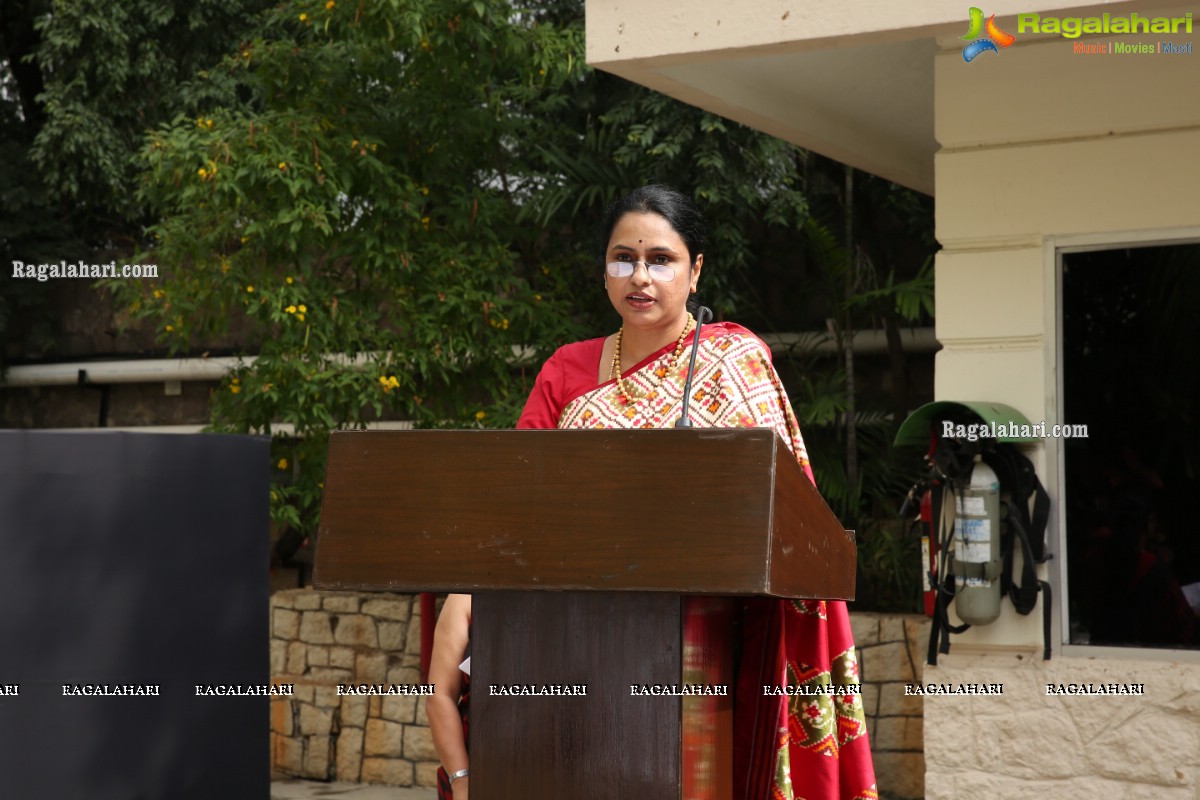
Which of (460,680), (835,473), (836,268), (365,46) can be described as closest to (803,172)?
(836,268)

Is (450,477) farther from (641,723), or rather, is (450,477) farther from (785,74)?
(785,74)

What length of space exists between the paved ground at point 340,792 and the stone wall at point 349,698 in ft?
0.19

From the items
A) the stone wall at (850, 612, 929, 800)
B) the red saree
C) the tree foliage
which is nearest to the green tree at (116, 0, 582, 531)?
the tree foliage

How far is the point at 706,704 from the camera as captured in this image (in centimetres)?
184

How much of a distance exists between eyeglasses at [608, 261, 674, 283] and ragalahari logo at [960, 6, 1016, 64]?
2078mm

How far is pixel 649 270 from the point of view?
84.6 inches

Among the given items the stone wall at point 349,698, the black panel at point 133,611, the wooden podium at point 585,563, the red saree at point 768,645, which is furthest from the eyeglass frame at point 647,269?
the stone wall at point 349,698

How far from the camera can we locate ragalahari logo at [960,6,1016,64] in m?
3.82

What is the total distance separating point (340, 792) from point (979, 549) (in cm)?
346

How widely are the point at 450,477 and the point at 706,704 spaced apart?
0.50m

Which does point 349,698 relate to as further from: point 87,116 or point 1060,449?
point 87,116

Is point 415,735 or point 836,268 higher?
point 836,268

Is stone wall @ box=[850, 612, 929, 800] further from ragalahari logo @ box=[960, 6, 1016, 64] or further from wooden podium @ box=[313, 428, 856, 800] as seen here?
wooden podium @ box=[313, 428, 856, 800]

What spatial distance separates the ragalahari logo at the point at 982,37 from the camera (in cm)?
382
